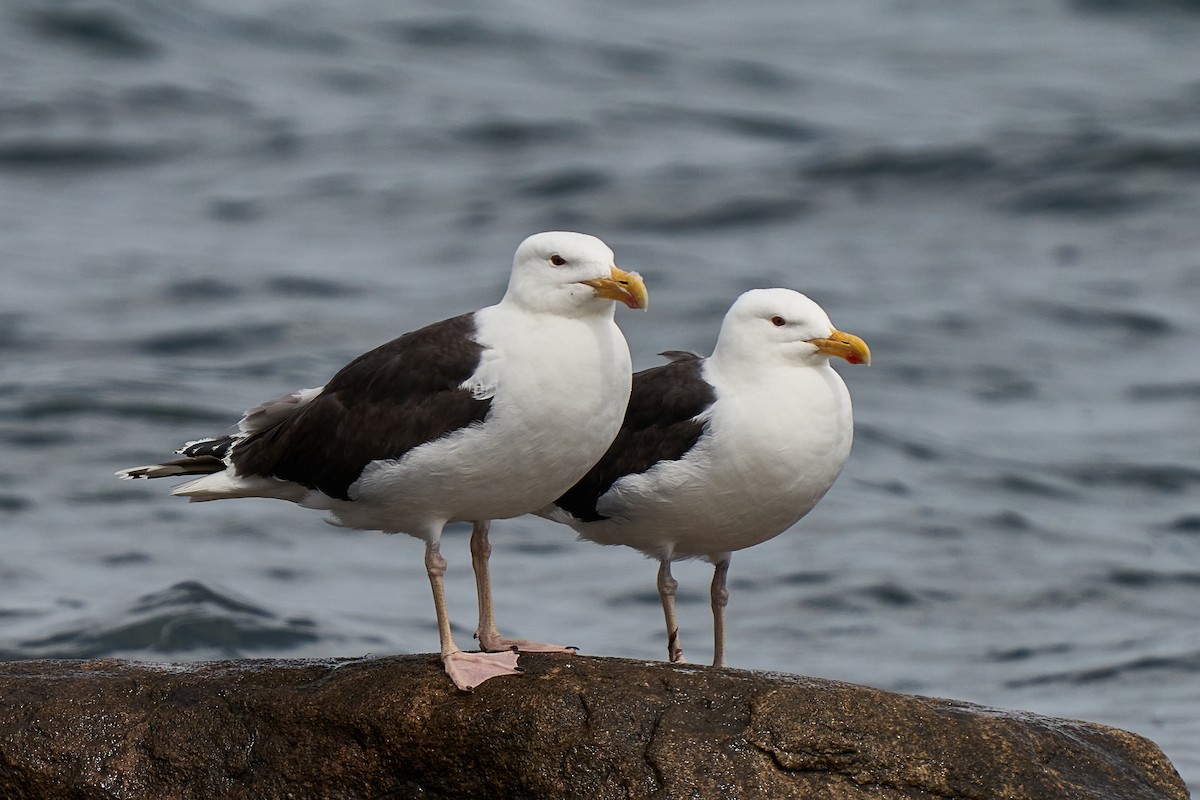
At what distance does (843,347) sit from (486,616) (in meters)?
2.45

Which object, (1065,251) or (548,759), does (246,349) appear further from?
(548,759)

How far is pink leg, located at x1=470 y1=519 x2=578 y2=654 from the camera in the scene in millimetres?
9688

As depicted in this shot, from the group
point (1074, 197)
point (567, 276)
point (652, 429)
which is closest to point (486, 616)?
point (652, 429)

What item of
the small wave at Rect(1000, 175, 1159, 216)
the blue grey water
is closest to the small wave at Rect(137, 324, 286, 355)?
the blue grey water

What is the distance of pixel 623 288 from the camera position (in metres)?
9.20

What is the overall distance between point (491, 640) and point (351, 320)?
2159 cm

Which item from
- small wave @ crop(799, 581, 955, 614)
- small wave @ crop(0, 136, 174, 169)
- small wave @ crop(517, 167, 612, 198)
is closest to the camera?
small wave @ crop(799, 581, 955, 614)

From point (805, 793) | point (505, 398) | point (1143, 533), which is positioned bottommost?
point (1143, 533)

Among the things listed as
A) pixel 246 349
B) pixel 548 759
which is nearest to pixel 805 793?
pixel 548 759

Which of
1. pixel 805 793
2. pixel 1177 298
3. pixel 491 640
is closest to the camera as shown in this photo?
pixel 805 793

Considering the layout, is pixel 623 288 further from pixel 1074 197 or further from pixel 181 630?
pixel 1074 197

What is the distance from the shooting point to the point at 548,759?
8586 mm

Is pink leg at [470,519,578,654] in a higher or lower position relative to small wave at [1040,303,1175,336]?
higher

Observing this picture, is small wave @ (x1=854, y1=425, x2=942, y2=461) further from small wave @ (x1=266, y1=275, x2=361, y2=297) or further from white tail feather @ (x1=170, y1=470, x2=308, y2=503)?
white tail feather @ (x1=170, y1=470, x2=308, y2=503)
